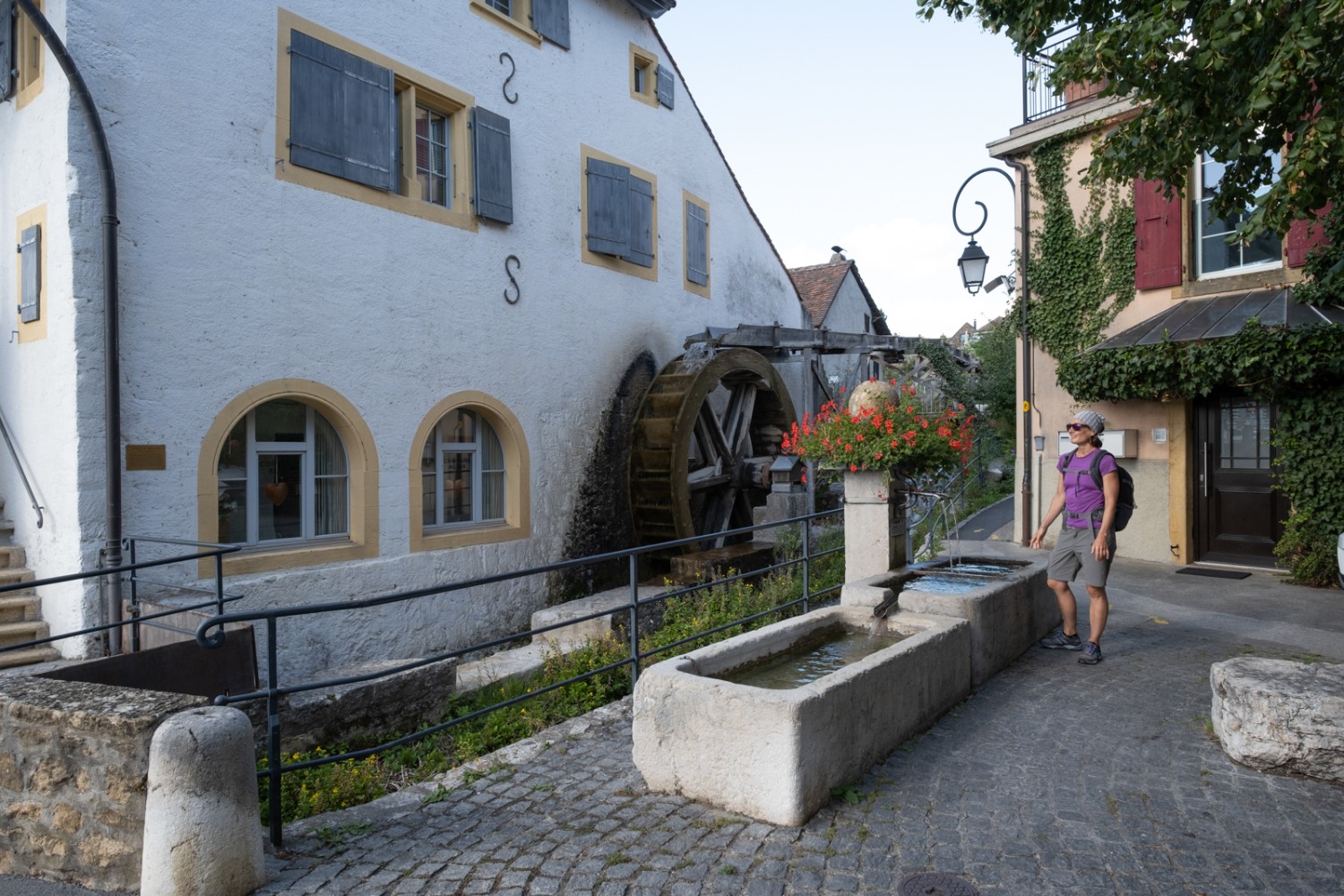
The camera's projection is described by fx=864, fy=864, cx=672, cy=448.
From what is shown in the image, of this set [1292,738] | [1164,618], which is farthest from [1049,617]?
[1292,738]

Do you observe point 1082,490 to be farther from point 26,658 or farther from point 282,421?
point 26,658

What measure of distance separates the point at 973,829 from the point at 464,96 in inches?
307

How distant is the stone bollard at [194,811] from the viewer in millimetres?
2523

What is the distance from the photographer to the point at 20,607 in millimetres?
5996

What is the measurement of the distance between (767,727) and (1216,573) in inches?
291

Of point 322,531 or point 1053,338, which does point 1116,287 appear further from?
point 322,531

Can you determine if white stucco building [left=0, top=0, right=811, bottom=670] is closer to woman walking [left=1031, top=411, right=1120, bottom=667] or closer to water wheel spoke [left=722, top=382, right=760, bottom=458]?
water wheel spoke [left=722, top=382, right=760, bottom=458]

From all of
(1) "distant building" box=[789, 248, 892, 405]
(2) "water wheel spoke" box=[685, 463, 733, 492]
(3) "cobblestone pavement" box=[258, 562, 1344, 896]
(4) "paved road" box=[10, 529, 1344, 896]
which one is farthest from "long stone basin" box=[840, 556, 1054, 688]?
(1) "distant building" box=[789, 248, 892, 405]

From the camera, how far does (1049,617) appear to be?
5.91 metres

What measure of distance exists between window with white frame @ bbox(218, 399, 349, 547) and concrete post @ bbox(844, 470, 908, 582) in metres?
4.22

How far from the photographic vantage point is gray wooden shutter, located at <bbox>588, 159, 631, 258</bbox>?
9.91 m

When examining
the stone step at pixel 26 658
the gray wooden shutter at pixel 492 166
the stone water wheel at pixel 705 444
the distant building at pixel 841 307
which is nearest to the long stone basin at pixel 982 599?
the stone water wheel at pixel 705 444

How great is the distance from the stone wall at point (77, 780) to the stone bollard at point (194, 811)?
0.09 m

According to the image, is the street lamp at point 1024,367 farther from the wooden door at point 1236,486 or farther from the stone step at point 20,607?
the stone step at point 20,607
